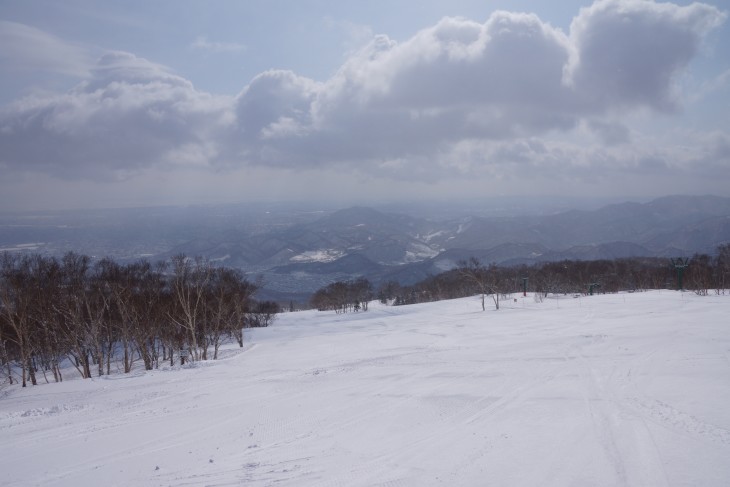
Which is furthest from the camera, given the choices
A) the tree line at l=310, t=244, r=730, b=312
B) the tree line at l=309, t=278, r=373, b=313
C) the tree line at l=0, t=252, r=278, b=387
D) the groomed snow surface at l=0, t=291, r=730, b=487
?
the tree line at l=309, t=278, r=373, b=313

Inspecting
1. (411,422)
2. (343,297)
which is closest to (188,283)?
(411,422)

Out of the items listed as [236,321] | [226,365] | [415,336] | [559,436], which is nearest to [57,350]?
[236,321]

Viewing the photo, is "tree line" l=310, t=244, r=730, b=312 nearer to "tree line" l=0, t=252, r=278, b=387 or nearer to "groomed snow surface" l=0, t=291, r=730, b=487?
"tree line" l=0, t=252, r=278, b=387

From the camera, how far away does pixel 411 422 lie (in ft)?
36.2

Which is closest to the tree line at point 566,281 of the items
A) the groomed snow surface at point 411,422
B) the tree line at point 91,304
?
the tree line at point 91,304

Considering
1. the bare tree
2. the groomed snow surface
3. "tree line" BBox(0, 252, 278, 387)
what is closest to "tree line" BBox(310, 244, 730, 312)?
the bare tree

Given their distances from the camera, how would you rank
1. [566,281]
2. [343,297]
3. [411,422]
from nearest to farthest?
[411,422] → [343,297] → [566,281]

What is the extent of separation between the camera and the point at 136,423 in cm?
1265

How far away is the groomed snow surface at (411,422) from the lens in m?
8.08

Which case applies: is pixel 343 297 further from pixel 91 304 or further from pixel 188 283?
pixel 91 304

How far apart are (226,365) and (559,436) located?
20637 mm

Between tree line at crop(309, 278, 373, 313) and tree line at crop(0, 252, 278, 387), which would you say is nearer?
tree line at crop(0, 252, 278, 387)

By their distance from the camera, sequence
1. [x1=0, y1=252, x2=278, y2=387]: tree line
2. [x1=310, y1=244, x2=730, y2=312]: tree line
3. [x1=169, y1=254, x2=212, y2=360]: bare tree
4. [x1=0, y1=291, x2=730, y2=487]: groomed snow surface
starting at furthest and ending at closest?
[x1=310, y1=244, x2=730, y2=312]: tree line
[x1=169, y1=254, x2=212, y2=360]: bare tree
[x1=0, y1=252, x2=278, y2=387]: tree line
[x1=0, y1=291, x2=730, y2=487]: groomed snow surface

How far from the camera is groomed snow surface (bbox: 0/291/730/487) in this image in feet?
26.5
